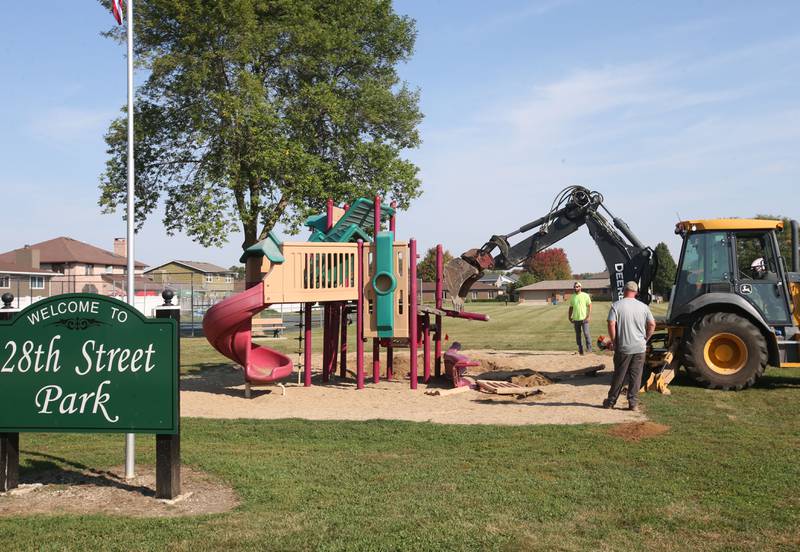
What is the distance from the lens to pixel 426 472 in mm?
6648

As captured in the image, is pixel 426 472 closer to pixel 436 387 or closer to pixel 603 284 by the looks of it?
pixel 436 387

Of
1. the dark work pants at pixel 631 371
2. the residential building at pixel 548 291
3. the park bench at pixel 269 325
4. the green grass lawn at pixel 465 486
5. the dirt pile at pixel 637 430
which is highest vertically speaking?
the residential building at pixel 548 291

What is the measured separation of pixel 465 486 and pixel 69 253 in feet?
207

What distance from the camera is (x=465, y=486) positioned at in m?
6.10

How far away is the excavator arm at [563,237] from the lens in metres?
13.9

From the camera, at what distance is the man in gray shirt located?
9.60 metres

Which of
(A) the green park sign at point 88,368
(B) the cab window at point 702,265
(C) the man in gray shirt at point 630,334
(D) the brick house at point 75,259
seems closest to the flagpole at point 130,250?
(A) the green park sign at point 88,368

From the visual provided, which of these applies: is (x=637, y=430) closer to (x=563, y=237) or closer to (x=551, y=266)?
(x=563, y=237)

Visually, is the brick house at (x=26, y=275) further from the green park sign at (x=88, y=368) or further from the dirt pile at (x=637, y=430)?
the dirt pile at (x=637, y=430)

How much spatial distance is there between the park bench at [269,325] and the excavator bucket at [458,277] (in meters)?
9.76

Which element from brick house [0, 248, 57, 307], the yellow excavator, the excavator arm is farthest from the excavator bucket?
brick house [0, 248, 57, 307]

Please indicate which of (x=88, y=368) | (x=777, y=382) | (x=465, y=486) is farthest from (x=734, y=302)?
(x=88, y=368)

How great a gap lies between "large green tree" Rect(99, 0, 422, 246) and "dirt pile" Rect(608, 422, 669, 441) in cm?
1581

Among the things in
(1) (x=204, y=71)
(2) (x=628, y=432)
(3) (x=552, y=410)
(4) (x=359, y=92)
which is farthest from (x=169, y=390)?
(4) (x=359, y=92)
